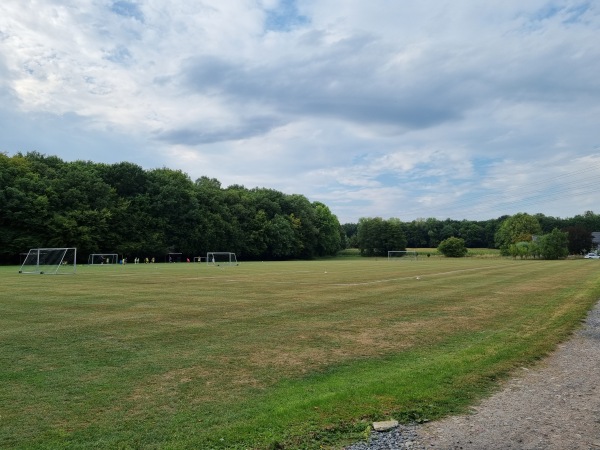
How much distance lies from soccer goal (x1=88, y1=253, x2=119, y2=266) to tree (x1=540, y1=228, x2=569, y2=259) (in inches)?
3426

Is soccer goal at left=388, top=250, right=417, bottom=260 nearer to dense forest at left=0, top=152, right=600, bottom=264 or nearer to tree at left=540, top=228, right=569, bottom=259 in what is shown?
dense forest at left=0, top=152, right=600, bottom=264

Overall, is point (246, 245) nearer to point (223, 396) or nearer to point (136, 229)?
point (136, 229)

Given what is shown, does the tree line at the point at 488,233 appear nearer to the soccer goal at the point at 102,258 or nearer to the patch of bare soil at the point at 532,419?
the soccer goal at the point at 102,258

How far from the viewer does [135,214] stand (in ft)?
280

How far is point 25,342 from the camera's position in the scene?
10500mm

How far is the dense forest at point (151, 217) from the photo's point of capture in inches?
2685

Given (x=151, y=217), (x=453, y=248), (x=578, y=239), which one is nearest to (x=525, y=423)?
(x=151, y=217)

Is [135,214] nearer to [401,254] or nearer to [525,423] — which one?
[401,254]

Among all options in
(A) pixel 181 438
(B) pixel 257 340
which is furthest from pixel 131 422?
(B) pixel 257 340

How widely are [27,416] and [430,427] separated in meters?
5.23

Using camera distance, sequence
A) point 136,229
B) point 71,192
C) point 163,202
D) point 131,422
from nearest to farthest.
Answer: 1. point 131,422
2. point 71,192
3. point 136,229
4. point 163,202

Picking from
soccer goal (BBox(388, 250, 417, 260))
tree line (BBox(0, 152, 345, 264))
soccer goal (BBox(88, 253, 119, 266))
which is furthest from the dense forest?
soccer goal (BBox(388, 250, 417, 260))

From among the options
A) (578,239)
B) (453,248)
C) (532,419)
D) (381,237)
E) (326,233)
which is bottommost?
(532,419)

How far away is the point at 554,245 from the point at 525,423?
10574 centimetres
